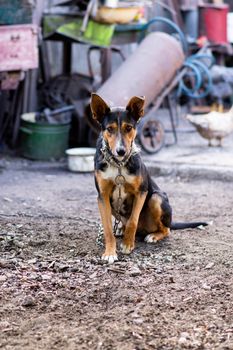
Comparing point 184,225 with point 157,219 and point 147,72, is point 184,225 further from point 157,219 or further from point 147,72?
point 147,72

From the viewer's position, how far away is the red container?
47.4 feet

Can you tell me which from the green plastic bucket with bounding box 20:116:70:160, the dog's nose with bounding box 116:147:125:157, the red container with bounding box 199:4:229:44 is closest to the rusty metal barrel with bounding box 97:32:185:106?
the green plastic bucket with bounding box 20:116:70:160

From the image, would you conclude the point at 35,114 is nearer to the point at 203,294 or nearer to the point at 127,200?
the point at 127,200

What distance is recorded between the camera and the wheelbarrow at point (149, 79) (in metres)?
9.33

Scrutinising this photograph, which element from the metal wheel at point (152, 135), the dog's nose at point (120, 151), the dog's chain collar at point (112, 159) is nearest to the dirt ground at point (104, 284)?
the dog's chain collar at point (112, 159)

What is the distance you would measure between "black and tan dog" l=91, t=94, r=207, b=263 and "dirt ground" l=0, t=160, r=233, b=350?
0.52 ft

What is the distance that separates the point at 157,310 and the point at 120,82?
18.2 ft

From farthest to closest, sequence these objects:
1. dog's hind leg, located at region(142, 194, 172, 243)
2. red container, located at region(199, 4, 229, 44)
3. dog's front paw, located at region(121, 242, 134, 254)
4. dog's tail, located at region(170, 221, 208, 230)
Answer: red container, located at region(199, 4, 229, 44) → dog's tail, located at region(170, 221, 208, 230) → dog's hind leg, located at region(142, 194, 172, 243) → dog's front paw, located at region(121, 242, 134, 254)

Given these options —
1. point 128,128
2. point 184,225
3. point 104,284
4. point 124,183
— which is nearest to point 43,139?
point 184,225

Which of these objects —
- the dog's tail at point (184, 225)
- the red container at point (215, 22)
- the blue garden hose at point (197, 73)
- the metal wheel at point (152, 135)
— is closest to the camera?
the dog's tail at point (184, 225)

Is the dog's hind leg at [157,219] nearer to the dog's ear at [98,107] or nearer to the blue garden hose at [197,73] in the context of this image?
the dog's ear at [98,107]

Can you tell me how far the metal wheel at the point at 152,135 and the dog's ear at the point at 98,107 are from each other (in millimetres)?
4347

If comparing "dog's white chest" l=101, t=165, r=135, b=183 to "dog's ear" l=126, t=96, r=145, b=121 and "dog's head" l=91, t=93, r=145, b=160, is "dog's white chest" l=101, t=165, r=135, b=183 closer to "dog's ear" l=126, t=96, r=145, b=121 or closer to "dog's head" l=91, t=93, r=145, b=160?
"dog's head" l=91, t=93, r=145, b=160

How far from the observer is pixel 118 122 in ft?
16.5
